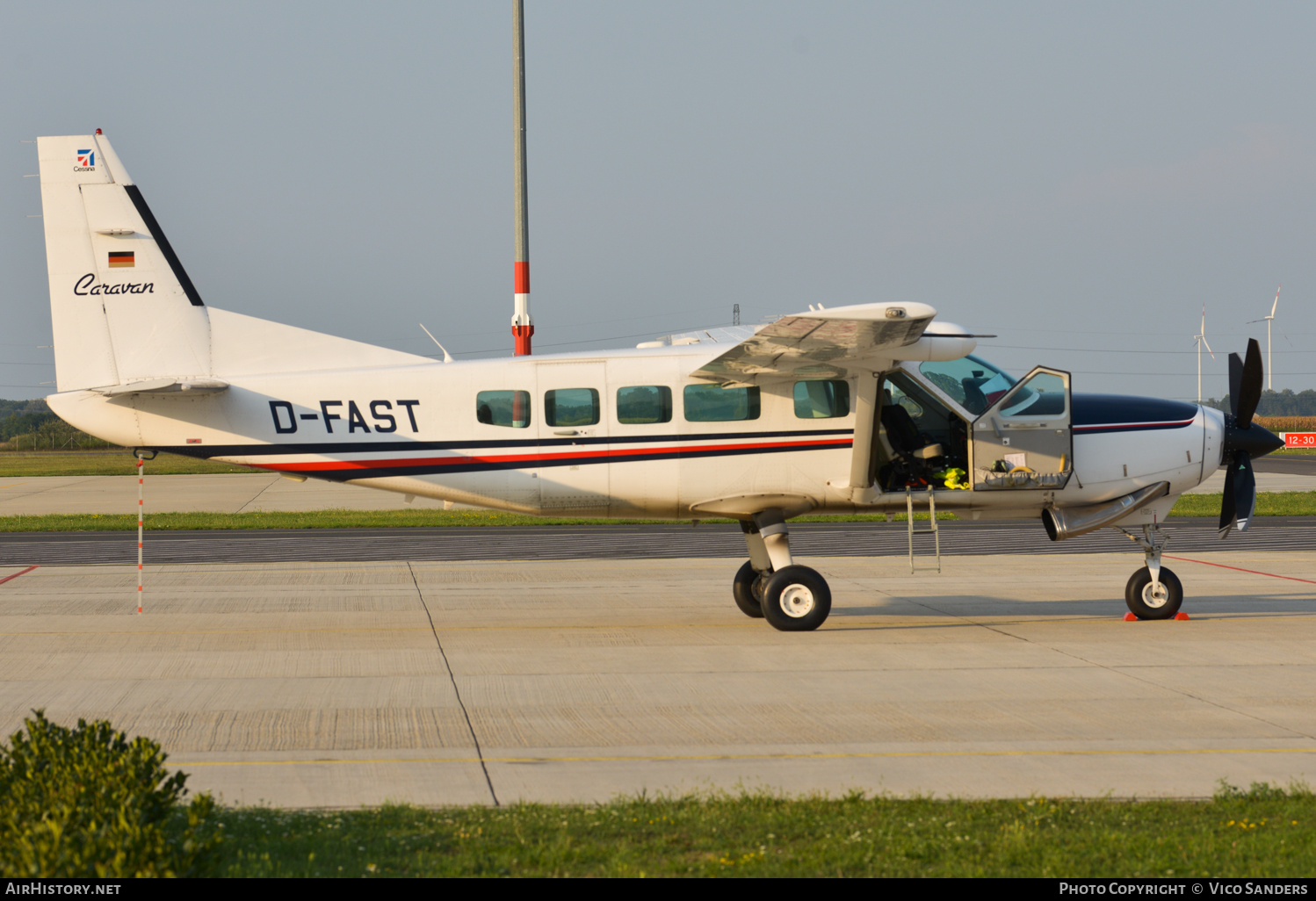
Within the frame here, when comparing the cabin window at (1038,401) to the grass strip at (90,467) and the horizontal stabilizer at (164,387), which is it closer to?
the horizontal stabilizer at (164,387)

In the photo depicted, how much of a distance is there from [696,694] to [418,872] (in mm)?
4581

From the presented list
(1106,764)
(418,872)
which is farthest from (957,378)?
(418,872)

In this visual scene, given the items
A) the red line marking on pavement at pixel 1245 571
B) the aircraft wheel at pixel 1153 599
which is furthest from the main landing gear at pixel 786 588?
the red line marking on pavement at pixel 1245 571

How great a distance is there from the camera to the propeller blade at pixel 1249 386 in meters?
→ 12.6

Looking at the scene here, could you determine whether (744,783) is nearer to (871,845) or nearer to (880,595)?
(871,845)

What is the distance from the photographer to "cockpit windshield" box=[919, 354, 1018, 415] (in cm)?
1230

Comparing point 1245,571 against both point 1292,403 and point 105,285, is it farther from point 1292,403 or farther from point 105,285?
point 1292,403

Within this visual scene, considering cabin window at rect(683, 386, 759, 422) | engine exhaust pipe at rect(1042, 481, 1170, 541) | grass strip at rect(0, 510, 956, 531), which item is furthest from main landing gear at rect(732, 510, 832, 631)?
grass strip at rect(0, 510, 956, 531)

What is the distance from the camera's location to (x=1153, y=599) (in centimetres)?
1284

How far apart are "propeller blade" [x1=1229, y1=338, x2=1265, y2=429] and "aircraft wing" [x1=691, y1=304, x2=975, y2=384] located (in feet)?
11.2

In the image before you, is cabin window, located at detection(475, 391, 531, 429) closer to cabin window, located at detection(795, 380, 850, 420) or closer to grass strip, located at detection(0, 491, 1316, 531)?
cabin window, located at detection(795, 380, 850, 420)

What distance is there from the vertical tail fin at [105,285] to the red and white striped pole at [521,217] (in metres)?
14.3

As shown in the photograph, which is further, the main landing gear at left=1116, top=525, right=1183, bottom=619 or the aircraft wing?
the main landing gear at left=1116, top=525, right=1183, bottom=619

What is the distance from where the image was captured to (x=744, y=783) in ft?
21.8
